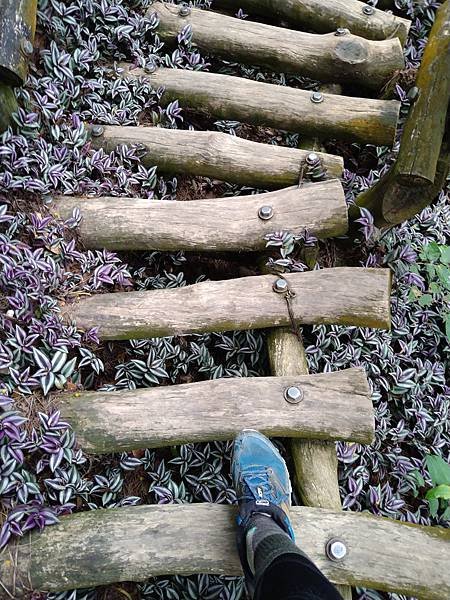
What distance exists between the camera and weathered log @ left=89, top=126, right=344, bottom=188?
9.34 feet

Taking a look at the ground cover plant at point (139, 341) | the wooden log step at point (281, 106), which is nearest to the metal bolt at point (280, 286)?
the ground cover plant at point (139, 341)

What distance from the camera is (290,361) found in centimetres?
238

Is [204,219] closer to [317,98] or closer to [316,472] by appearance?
[317,98]

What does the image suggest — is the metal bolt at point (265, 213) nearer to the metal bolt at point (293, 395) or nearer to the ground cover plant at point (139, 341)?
the ground cover plant at point (139, 341)

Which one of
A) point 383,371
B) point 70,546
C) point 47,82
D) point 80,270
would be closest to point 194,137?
point 47,82

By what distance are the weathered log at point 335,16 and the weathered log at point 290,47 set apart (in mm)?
231

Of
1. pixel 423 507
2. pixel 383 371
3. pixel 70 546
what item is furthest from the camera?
pixel 383 371

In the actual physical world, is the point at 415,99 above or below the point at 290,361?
above

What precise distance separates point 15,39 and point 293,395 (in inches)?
74.7

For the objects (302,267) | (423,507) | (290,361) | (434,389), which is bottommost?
(423,507)

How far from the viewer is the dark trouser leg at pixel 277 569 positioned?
4.55 feet

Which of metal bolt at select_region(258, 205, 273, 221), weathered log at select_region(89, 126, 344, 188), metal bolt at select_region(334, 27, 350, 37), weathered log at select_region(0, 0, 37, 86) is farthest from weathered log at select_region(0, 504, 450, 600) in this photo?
metal bolt at select_region(334, 27, 350, 37)

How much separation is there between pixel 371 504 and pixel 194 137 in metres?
1.98

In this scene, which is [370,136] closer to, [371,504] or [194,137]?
[194,137]
